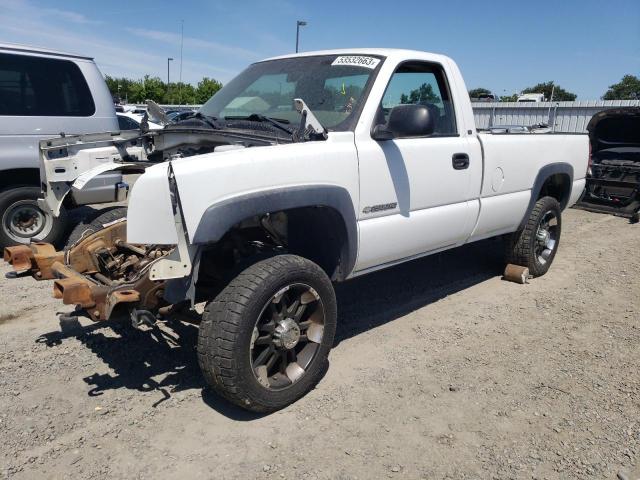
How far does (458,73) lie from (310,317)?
2506mm

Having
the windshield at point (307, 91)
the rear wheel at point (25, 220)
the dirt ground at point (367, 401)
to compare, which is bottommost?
the dirt ground at point (367, 401)

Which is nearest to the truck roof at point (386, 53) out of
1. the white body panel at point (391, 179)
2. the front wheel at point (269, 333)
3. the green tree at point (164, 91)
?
the white body panel at point (391, 179)

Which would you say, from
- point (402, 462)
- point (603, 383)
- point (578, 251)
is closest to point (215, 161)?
point (402, 462)

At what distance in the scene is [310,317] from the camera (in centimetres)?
336

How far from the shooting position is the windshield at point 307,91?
3629mm

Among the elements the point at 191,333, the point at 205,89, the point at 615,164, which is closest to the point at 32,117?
the point at 191,333

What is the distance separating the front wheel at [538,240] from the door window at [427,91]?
178 centimetres

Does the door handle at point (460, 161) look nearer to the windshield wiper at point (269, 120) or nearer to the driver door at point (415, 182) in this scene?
the driver door at point (415, 182)

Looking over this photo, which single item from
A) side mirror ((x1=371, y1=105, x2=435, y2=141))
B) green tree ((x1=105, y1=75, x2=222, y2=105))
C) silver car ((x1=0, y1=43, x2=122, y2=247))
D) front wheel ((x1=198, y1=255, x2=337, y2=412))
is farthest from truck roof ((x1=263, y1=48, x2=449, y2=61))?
green tree ((x1=105, y1=75, x2=222, y2=105))

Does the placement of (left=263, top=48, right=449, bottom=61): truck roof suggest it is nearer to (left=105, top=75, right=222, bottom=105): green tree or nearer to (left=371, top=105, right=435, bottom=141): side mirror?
(left=371, top=105, right=435, bottom=141): side mirror

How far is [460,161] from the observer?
423 centimetres

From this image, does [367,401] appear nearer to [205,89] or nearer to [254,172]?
[254,172]

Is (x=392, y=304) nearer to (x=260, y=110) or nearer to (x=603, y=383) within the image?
(x=603, y=383)

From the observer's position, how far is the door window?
393 cm
